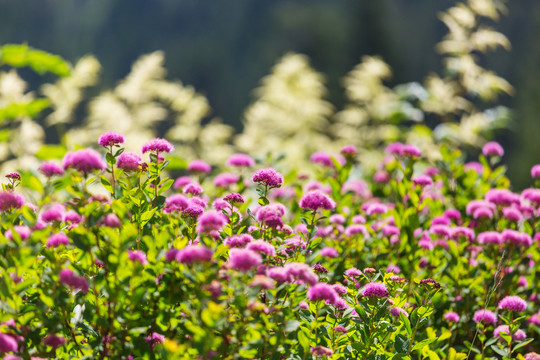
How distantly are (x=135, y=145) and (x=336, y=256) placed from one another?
11.0 feet

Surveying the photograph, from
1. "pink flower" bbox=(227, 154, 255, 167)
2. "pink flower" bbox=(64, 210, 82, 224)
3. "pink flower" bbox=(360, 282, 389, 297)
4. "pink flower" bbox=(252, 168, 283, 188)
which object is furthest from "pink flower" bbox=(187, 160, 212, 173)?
"pink flower" bbox=(360, 282, 389, 297)

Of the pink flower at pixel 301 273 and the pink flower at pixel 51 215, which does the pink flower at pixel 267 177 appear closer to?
the pink flower at pixel 301 273

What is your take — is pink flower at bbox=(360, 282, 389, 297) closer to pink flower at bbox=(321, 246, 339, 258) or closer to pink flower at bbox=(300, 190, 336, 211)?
pink flower at bbox=(300, 190, 336, 211)

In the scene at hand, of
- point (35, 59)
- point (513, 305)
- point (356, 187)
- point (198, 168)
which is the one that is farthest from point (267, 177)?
point (356, 187)

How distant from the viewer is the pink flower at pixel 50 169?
1.42 m

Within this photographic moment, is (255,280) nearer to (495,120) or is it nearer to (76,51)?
(495,120)

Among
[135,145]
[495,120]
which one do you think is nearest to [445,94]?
[495,120]

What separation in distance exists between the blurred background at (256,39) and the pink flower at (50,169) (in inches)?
783

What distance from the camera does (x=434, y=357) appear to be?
161cm

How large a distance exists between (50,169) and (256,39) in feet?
93.3

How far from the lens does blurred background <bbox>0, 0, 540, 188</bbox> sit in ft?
73.6

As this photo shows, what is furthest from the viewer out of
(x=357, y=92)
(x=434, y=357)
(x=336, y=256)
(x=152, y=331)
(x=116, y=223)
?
(x=357, y=92)

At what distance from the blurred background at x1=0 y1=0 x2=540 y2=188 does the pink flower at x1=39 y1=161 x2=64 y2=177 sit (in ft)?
65.2

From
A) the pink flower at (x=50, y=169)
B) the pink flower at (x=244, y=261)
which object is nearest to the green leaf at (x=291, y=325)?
the pink flower at (x=244, y=261)
